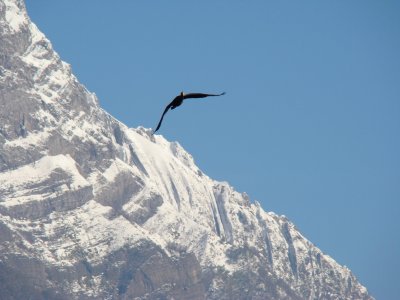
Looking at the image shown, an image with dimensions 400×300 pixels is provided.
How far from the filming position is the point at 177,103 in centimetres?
4066

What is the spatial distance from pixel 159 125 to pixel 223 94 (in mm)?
2151

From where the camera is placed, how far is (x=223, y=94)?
4084cm

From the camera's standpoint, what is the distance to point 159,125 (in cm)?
4006

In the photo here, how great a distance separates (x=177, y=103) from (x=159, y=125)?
39.2 inches

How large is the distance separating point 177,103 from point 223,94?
4.40 feet
